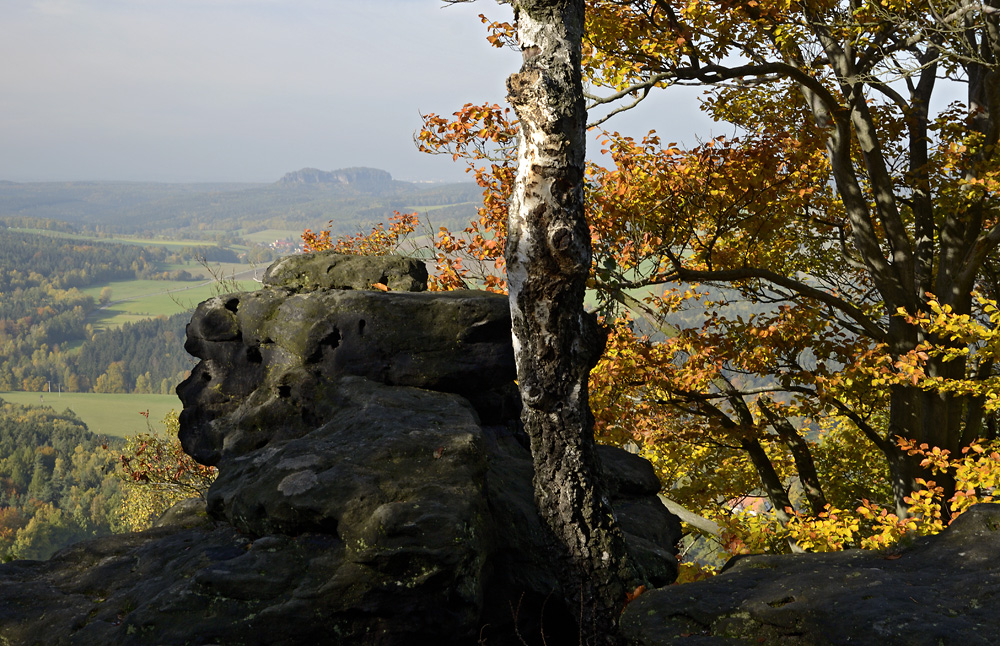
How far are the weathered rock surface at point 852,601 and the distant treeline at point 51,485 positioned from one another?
109 meters

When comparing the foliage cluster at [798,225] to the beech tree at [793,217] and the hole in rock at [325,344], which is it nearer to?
the beech tree at [793,217]

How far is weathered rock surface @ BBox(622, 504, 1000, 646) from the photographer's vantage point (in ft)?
11.8

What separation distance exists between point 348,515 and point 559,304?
Answer: 238cm

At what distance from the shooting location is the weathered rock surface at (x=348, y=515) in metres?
4.54

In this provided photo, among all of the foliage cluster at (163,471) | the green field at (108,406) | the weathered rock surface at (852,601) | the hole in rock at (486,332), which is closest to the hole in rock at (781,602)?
the weathered rock surface at (852,601)

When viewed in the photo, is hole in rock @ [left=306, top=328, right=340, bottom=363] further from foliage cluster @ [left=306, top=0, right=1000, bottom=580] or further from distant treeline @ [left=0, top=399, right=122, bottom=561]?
distant treeline @ [left=0, top=399, right=122, bottom=561]

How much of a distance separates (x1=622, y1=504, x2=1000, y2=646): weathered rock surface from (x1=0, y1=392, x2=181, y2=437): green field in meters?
165

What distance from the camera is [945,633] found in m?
3.44

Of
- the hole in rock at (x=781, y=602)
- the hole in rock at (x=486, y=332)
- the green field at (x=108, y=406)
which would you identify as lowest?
the green field at (x=108, y=406)

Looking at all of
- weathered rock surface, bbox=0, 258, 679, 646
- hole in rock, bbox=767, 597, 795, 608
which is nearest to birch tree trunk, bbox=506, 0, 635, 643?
weathered rock surface, bbox=0, 258, 679, 646

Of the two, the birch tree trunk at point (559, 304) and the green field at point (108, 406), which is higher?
the birch tree trunk at point (559, 304)

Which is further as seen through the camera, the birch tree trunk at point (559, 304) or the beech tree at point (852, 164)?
the beech tree at point (852, 164)

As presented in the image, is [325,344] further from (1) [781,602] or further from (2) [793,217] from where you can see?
(2) [793,217]

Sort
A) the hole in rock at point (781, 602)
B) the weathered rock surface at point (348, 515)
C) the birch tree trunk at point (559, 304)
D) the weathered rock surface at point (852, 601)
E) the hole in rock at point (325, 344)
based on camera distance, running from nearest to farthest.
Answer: the weathered rock surface at point (852, 601)
the hole in rock at point (781, 602)
the weathered rock surface at point (348, 515)
the birch tree trunk at point (559, 304)
the hole in rock at point (325, 344)
